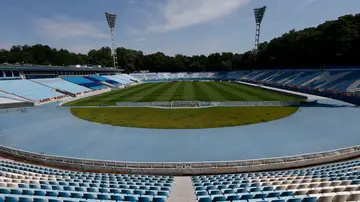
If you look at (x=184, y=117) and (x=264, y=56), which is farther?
(x=264, y=56)

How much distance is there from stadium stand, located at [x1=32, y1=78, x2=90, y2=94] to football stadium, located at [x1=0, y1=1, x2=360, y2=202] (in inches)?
508

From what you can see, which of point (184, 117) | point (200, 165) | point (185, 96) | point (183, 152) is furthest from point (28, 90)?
point (200, 165)

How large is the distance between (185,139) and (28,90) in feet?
150

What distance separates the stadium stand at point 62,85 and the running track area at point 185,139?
3262 centimetres

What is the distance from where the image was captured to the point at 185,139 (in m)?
21.5

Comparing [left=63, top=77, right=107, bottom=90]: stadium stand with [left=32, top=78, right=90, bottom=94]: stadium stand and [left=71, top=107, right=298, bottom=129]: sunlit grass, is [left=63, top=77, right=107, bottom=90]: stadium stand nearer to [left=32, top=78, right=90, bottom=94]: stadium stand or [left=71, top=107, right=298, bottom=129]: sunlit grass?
[left=32, top=78, right=90, bottom=94]: stadium stand

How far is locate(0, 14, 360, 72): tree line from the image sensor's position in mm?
65625

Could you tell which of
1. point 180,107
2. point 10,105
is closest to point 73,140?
point 180,107

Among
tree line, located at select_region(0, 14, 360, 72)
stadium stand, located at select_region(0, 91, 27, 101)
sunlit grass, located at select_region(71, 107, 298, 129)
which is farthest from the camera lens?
tree line, located at select_region(0, 14, 360, 72)

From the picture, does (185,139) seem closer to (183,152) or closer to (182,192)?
(183,152)

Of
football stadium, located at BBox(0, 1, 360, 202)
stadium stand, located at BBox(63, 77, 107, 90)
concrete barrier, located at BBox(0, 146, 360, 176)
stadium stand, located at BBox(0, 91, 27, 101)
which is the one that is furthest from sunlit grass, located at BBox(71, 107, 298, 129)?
stadium stand, located at BBox(63, 77, 107, 90)

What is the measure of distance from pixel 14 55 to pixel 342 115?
141680mm

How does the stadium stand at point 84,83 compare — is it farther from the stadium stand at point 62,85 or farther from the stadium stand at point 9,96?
the stadium stand at point 9,96

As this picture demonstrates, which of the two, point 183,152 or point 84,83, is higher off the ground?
point 84,83
